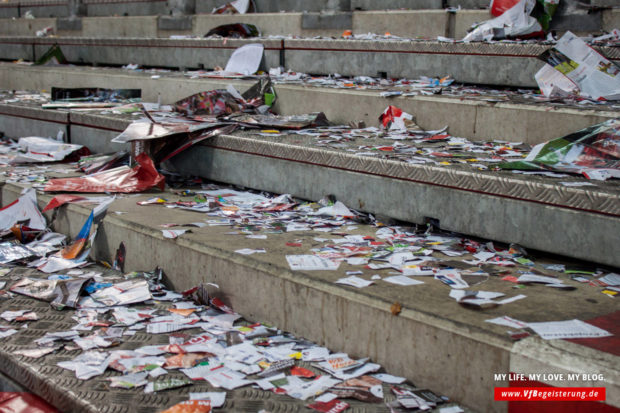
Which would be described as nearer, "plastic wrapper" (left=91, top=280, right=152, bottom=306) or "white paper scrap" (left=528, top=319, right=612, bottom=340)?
"white paper scrap" (left=528, top=319, right=612, bottom=340)

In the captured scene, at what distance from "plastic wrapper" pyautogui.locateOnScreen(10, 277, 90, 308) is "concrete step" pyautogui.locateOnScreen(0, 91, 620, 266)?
1.35m

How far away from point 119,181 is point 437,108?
2.13 meters

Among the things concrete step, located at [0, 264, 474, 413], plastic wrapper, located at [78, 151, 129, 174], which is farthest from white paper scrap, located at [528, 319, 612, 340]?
plastic wrapper, located at [78, 151, 129, 174]

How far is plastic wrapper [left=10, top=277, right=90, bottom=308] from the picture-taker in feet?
10.2

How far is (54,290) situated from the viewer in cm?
320

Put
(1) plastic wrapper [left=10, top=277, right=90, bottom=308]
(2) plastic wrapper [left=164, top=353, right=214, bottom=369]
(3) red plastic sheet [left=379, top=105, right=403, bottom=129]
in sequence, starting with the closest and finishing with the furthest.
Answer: (2) plastic wrapper [left=164, top=353, right=214, bottom=369] < (1) plastic wrapper [left=10, top=277, right=90, bottom=308] < (3) red plastic sheet [left=379, top=105, right=403, bottom=129]

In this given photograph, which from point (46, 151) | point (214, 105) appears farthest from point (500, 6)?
point (46, 151)

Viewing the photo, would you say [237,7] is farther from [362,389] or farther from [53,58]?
[362,389]

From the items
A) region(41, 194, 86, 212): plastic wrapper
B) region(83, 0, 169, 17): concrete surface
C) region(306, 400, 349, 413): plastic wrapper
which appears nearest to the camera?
region(306, 400, 349, 413): plastic wrapper

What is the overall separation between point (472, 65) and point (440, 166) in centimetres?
201

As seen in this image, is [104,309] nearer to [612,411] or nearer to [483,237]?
[483,237]

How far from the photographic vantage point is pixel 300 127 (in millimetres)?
4699

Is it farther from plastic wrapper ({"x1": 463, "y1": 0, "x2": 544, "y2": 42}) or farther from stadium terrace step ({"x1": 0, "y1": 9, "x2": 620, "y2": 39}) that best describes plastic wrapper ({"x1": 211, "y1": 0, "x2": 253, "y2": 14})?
plastic wrapper ({"x1": 463, "y1": 0, "x2": 544, "y2": 42})

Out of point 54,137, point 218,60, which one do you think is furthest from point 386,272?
point 218,60
